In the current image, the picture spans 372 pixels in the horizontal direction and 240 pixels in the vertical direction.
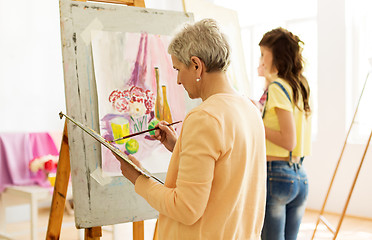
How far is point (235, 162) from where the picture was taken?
1135 millimetres

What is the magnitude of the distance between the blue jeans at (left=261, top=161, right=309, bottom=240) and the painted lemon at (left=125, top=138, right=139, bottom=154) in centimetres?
56

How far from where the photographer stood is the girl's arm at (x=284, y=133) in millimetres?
1811

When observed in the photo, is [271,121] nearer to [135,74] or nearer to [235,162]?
[135,74]

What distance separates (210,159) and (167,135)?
0.53 meters

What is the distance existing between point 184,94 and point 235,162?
0.89 m

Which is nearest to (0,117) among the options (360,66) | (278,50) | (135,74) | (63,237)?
(63,237)

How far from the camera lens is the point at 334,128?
15.5 feet

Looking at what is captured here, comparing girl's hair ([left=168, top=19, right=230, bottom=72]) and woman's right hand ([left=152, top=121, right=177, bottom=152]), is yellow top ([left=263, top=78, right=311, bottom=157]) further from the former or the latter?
girl's hair ([left=168, top=19, right=230, bottom=72])

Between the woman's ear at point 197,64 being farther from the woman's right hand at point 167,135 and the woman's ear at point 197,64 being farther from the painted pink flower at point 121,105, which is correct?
the painted pink flower at point 121,105

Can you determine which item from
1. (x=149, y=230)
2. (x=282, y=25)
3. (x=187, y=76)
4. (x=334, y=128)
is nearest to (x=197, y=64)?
(x=187, y=76)

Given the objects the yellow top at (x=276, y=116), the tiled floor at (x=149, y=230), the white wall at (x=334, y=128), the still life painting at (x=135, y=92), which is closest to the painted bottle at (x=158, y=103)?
the still life painting at (x=135, y=92)

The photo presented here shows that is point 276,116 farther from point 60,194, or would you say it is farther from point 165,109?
point 60,194

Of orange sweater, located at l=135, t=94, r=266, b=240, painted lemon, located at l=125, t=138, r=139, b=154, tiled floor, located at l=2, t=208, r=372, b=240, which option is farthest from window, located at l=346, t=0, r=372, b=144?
orange sweater, located at l=135, t=94, r=266, b=240

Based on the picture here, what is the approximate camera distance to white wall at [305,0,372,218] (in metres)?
4.57
